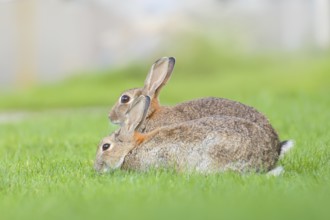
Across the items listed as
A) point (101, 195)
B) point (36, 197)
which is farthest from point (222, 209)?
point (36, 197)

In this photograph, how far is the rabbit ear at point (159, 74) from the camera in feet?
26.3

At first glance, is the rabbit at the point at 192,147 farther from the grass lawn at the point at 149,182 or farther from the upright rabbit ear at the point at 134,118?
the grass lawn at the point at 149,182

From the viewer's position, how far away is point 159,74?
8.06 metres

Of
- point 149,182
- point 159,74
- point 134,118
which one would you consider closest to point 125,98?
point 159,74

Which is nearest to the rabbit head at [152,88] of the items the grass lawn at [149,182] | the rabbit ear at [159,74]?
the rabbit ear at [159,74]

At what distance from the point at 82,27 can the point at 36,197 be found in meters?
18.1

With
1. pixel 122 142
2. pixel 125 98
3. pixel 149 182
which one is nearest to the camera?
pixel 149 182

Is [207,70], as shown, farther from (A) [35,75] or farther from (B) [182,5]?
(A) [35,75]

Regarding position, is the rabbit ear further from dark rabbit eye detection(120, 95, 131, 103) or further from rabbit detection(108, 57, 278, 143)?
dark rabbit eye detection(120, 95, 131, 103)

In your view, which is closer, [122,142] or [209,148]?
[209,148]

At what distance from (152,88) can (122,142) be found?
146cm

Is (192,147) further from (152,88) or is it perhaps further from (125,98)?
(125,98)

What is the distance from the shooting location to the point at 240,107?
7641 millimetres

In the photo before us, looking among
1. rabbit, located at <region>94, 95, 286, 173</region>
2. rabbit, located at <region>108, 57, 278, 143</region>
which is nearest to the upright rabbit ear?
rabbit, located at <region>94, 95, 286, 173</region>
